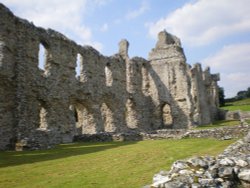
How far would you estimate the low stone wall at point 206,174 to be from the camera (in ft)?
19.4

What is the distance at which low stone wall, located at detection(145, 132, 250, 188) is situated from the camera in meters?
5.93

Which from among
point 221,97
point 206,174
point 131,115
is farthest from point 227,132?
point 221,97

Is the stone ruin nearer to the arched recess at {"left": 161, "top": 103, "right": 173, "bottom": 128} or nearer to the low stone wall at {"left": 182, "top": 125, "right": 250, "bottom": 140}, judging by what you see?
the arched recess at {"left": 161, "top": 103, "right": 173, "bottom": 128}

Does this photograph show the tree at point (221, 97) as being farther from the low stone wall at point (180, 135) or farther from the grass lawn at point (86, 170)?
the grass lawn at point (86, 170)

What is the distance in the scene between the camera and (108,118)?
102ft

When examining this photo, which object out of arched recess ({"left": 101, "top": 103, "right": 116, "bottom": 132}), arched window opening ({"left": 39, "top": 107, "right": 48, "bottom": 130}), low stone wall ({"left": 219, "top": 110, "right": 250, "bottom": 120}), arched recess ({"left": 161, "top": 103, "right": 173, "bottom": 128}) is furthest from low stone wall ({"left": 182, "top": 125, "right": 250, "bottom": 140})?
low stone wall ({"left": 219, "top": 110, "right": 250, "bottom": 120})

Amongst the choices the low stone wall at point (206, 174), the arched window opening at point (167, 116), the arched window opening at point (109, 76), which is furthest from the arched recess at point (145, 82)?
the low stone wall at point (206, 174)

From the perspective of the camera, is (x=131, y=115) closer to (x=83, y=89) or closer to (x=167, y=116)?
(x=167, y=116)

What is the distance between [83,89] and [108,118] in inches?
209

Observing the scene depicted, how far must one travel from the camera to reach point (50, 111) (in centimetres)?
2322

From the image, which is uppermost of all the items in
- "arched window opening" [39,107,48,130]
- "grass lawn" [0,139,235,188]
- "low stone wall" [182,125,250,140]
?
"arched window opening" [39,107,48,130]

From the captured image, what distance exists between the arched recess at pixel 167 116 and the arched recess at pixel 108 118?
8878 millimetres

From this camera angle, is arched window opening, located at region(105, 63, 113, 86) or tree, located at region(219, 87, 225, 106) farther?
tree, located at region(219, 87, 225, 106)

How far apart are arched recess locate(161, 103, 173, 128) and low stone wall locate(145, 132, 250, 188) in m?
30.3
